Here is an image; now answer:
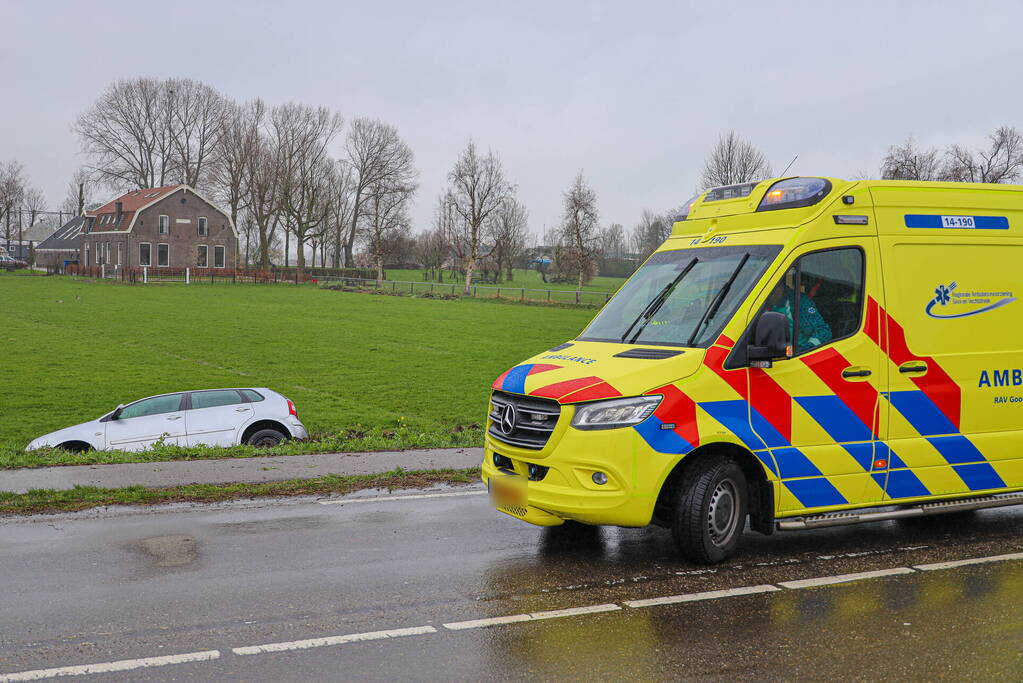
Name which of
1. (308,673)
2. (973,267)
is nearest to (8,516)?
(308,673)

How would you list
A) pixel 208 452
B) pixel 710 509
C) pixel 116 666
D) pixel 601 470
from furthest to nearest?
pixel 208 452
pixel 710 509
pixel 601 470
pixel 116 666

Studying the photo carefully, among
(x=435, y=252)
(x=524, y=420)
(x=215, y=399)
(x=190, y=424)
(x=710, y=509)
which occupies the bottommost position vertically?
(x=190, y=424)

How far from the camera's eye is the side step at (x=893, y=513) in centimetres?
689

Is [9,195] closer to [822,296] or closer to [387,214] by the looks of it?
[387,214]

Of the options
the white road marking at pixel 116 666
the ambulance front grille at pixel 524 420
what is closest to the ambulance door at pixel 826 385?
the ambulance front grille at pixel 524 420

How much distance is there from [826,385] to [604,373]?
174cm

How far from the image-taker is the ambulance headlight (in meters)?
6.33

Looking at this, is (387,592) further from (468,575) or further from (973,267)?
(973,267)

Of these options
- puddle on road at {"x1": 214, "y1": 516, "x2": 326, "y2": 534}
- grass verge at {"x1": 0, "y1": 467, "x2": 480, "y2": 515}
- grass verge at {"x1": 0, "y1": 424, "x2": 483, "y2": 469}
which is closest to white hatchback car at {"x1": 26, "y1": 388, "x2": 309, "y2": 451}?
grass verge at {"x1": 0, "y1": 424, "x2": 483, "y2": 469}

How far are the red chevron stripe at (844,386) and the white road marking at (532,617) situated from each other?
2.43m

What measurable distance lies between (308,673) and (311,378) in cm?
2141

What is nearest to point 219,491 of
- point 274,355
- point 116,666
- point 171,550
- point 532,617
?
point 171,550

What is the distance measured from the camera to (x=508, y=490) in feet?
22.5

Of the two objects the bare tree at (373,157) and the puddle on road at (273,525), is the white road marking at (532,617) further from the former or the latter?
the bare tree at (373,157)
